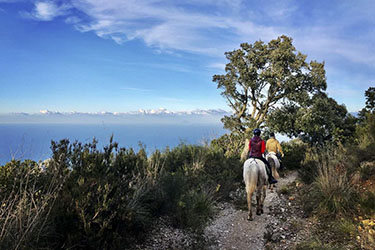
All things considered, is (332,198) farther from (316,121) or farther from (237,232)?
(316,121)

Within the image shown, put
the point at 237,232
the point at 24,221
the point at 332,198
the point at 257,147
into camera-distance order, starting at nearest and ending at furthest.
→ the point at 24,221 → the point at 237,232 → the point at 332,198 → the point at 257,147

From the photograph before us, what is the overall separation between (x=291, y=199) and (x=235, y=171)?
2733mm

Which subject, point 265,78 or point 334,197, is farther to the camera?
point 265,78


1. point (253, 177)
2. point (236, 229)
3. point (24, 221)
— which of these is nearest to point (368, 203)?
point (253, 177)

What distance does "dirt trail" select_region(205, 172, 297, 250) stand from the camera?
588cm

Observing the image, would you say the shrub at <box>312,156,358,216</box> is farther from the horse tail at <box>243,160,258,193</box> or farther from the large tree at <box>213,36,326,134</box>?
the large tree at <box>213,36,326,134</box>

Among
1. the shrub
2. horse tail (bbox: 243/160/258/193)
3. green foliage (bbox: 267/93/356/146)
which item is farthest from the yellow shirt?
green foliage (bbox: 267/93/356/146)

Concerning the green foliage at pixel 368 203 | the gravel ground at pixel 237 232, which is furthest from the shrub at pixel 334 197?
the gravel ground at pixel 237 232

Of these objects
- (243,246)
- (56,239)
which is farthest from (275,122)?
(56,239)

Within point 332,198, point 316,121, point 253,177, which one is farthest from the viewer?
point 316,121

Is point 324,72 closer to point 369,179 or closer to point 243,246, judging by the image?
point 369,179

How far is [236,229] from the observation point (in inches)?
261

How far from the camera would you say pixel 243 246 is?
5.85 metres

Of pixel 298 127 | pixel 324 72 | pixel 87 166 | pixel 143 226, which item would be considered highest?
pixel 324 72
